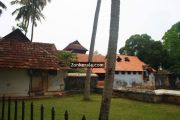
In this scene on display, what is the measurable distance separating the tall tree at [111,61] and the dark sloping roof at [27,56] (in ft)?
41.7

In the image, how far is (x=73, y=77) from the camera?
24203 mm

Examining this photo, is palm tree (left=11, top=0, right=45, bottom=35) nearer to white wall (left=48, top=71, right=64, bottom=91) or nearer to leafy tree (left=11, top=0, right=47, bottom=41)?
leafy tree (left=11, top=0, right=47, bottom=41)

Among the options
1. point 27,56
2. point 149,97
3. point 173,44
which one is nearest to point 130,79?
point 173,44

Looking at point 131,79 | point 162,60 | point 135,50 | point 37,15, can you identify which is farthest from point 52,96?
point 135,50

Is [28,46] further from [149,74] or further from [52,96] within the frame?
[149,74]

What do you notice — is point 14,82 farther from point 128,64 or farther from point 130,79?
point 128,64

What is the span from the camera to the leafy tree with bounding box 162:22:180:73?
47.2 metres

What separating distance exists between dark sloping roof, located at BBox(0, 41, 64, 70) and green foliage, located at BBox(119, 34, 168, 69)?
97.2ft

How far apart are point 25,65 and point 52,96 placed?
3.35 meters

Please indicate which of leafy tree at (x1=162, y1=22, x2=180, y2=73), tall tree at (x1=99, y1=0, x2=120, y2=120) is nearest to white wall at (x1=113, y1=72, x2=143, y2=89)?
leafy tree at (x1=162, y1=22, x2=180, y2=73)

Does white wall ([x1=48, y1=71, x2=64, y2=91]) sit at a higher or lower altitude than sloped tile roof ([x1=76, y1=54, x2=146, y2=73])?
lower

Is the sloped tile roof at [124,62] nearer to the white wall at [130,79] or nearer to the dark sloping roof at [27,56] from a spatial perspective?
the white wall at [130,79]

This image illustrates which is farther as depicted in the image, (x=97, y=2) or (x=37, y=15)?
(x=37, y=15)

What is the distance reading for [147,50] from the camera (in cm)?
5244
